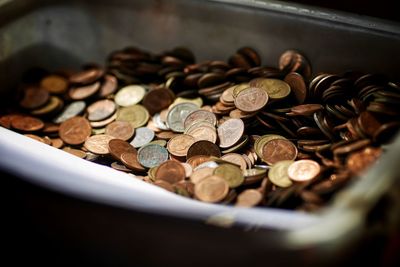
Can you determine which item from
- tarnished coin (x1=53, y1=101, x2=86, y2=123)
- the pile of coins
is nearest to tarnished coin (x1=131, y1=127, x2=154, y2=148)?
the pile of coins

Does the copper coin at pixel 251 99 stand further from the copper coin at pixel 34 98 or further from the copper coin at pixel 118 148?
the copper coin at pixel 34 98

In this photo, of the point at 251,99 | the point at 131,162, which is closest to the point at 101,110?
the point at 131,162

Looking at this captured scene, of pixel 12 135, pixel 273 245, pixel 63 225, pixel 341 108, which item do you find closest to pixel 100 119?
pixel 12 135

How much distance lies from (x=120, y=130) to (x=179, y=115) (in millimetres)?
193

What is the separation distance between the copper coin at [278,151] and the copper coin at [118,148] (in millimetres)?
393

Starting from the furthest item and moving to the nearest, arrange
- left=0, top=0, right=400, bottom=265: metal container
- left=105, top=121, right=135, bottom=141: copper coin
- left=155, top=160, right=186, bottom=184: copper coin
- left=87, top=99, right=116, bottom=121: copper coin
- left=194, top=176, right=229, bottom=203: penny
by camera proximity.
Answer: left=87, top=99, right=116, bottom=121: copper coin, left=105, top=121, right=135, bottom=141: copper coin, left=155, top=160, right=186, bottom=184: copper coin, left=194, top=176, right=229, bottom=203: penny, left=0, top=0, right=400, bottom=265: metal container

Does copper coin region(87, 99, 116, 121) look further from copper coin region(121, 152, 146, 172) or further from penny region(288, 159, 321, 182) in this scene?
penny region(288, 159, 321, 182)

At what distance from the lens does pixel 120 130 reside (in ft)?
5.33

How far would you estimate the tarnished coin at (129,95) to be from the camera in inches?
68.2

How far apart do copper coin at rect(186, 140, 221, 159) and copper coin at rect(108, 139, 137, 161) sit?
19 centimetres

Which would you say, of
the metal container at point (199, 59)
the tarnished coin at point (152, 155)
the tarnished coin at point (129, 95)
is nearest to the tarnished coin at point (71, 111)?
the tarnished coin at point (129, 95)

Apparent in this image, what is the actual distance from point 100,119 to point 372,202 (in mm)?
983

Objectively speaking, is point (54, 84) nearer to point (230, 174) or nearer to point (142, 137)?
point (142, 137)

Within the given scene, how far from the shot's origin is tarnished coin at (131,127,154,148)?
158 centimetres
